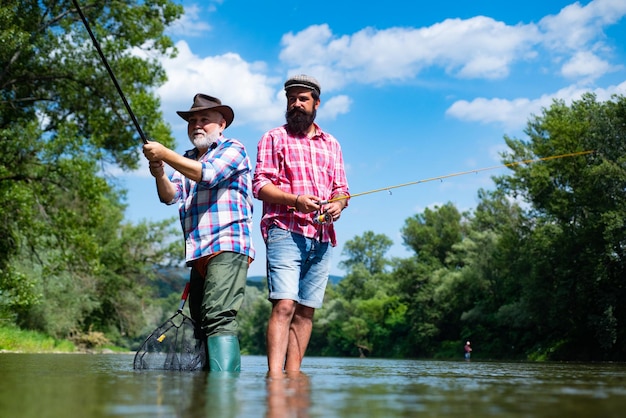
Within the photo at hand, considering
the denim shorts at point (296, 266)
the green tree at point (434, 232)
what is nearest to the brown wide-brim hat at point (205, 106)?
the denim shorts at point (296, 266)

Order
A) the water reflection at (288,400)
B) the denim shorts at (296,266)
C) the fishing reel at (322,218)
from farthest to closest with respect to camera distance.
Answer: the fishing reel at (322,218)
the denim shorts at (296,266)
the water reflection at (288,400)

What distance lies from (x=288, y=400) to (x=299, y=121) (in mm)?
3521

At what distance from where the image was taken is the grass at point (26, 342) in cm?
1973

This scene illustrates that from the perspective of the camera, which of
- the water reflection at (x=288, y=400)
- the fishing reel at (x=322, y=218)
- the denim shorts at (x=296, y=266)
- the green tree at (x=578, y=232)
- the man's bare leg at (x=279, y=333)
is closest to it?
the water reflection at (x=288, y=400)

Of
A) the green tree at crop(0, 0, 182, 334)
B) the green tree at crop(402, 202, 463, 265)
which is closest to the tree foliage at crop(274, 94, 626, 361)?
the green tree at crop(402, 202, 463, 265)

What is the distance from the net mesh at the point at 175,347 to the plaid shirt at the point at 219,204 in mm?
470

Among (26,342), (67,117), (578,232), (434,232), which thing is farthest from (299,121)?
(434,232)

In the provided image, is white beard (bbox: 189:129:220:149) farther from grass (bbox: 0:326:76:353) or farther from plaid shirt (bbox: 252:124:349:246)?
grass (bbox: 0:326:76:353)

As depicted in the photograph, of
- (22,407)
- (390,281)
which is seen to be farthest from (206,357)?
(390,281)

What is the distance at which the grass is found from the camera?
1973 cm

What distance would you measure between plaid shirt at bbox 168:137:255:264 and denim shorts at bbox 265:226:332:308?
27 cm

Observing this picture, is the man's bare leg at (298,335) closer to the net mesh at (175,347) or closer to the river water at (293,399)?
the net mesh at (175,347)

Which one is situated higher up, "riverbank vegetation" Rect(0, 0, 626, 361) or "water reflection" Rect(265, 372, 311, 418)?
"riverbank vegetation" Rect(0, 0, 626, 361)

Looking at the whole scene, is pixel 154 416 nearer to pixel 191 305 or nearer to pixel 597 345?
pixel 191 305
